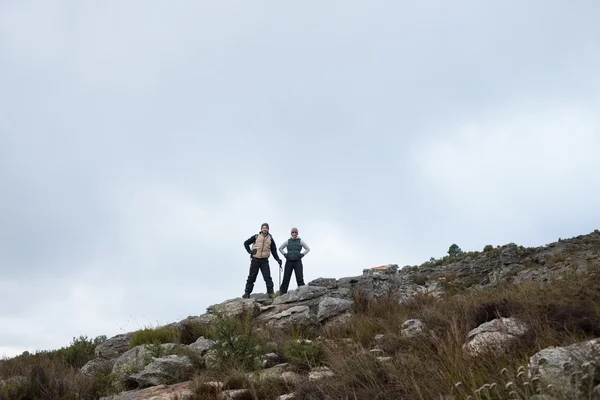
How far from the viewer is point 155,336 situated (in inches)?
416

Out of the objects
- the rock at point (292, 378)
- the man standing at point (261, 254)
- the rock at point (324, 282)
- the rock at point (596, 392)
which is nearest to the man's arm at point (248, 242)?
the man standing at point (261, 254)

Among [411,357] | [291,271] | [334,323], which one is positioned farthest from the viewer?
[291,271]

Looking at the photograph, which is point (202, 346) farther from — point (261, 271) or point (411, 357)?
point (261, 271)

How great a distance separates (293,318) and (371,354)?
4886 millimetres

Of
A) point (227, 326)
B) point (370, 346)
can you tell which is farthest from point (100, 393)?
point (370, 346)

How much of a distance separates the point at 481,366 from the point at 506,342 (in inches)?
27.7

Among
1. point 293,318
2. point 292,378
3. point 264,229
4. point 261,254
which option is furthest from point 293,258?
point 292,378

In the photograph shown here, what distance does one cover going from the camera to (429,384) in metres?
4.23

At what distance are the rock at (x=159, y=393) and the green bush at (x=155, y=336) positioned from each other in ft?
11.4

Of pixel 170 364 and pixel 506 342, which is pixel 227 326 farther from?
pixel 506 342

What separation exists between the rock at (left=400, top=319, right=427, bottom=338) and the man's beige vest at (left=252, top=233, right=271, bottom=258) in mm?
6673

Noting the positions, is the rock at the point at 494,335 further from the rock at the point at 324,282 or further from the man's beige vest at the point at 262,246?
the man's beige vest at the point at 262,246

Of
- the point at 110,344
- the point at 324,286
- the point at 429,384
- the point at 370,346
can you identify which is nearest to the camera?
the point at 429,384

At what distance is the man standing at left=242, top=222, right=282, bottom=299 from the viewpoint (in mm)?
13523
